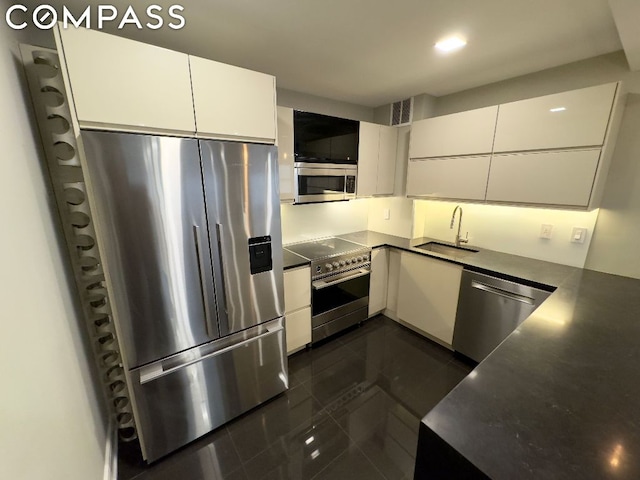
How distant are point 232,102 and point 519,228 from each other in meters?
2.53

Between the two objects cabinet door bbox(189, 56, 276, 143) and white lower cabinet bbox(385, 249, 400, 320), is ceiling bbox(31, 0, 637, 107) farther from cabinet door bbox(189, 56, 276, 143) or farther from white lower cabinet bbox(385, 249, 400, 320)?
white lower cabinet bbox(385, 249, 400, 320)

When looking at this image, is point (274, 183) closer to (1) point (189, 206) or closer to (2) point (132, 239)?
(1) point (189, 206)

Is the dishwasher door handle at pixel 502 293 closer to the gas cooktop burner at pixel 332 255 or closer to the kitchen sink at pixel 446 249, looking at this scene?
the kitchen sink at pixel 446 249

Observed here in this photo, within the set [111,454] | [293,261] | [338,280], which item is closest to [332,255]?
[338,280]

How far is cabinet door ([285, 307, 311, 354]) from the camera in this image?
225 centimetres

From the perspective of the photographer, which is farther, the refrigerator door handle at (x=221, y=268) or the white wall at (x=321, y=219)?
the white wall at (x=321, y=219)

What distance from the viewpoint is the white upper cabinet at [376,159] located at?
2.61m

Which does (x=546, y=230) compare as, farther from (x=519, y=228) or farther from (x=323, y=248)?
(x=323, y=248)

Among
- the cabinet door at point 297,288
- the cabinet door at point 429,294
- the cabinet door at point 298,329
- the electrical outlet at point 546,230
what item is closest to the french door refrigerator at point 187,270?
the cabinet door at point 297,288

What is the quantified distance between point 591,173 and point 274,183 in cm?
207

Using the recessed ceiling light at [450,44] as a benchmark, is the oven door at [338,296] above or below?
below

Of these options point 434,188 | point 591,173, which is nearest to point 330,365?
point 434,188

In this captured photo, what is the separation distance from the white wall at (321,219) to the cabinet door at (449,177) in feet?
2.43

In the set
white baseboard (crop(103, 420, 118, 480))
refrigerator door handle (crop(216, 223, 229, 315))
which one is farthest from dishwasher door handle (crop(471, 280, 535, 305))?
white baseboard (crop(103, 420, 118, 480))
